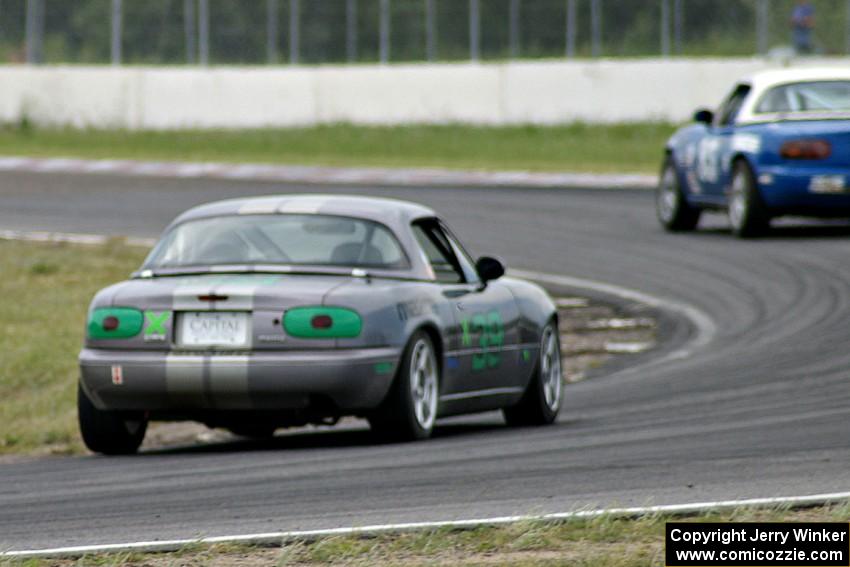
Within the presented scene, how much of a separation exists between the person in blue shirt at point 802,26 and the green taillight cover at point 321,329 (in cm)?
2925

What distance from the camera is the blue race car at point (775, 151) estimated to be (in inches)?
739

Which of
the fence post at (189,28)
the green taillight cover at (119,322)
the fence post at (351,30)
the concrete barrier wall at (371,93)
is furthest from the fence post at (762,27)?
the green taillight cover at (119,322)

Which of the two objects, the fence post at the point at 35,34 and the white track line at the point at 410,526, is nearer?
the white track line at the point at 410,526

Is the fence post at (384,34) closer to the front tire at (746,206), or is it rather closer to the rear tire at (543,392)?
the front tire at (746,206)

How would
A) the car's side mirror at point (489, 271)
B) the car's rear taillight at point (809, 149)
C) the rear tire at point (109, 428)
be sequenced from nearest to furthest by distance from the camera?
the rear tire at point (109, 428) < the car's side mirror at point (489, 271) < the car's rear taillight at point (809, 149)

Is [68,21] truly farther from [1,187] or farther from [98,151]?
[1,187]

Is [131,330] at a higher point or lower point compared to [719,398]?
higher

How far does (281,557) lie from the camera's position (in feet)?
19.3

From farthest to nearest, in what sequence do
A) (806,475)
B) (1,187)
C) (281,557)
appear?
1. (1,187)
2. (806,475)
3. (281,557)

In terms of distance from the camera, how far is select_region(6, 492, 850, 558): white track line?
6.08 metres

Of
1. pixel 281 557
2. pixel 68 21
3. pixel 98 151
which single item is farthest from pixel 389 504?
pixel 68 21

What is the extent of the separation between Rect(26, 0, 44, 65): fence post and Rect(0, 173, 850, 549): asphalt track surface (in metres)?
24.1

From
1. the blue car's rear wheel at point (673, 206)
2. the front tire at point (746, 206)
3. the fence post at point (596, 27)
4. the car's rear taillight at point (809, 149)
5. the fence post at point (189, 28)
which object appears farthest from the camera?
the fence post at point (189, 28)

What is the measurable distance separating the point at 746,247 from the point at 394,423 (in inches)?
412
